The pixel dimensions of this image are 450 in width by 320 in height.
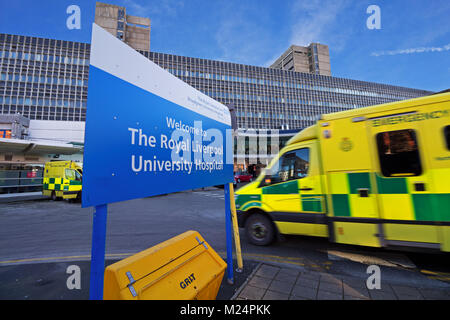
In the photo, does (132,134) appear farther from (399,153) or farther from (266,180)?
(399,153)

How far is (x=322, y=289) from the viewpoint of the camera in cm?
257

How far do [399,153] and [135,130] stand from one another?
4.00 meters

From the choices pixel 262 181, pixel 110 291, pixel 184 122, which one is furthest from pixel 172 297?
pixel 262 181

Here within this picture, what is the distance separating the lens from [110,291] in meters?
1.35

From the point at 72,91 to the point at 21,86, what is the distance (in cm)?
1019

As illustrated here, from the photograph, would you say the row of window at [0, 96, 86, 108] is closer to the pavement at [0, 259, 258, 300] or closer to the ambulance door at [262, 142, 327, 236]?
the pavement at [0, 259, 258, 300]

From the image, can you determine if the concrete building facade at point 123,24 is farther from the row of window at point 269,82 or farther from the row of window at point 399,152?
the row of window at point 399,152

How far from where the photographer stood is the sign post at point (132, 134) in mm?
1164

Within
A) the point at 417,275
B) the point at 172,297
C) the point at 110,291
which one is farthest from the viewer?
the point at 417,275

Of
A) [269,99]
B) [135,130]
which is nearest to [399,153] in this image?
[135,130]

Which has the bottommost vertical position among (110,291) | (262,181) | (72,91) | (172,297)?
(172,297)

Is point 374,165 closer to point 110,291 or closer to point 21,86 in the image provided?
point 110,291

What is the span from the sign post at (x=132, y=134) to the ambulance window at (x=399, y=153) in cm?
309

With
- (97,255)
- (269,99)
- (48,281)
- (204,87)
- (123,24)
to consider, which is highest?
(123,24)
